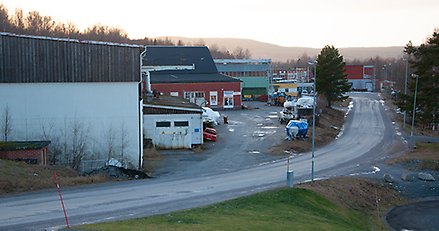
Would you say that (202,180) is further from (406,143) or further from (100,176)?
(406,143)

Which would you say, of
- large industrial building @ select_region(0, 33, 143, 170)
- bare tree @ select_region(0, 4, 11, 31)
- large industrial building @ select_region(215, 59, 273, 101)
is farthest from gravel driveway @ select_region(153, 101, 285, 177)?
bare tree @ select_region(0, 4, 11, 31)

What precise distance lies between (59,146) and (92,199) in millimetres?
10049

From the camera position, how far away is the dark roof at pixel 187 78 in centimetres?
6950

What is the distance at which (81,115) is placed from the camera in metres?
30.7

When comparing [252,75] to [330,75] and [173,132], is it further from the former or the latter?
[173,132]

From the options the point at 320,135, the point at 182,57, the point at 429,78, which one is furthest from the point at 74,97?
the point at 182,57

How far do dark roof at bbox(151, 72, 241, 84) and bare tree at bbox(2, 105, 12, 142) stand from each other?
128ft

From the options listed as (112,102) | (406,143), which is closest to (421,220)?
(112,102)

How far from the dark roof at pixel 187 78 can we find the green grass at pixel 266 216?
46437mm

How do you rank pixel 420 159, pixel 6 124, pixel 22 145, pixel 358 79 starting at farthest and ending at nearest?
pixel 358 79
pixel 420 159
pixel 6 124
pixel 22 145

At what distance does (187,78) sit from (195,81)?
2.43 metres

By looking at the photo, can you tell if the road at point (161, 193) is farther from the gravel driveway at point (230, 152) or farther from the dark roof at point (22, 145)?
the dark roof at point (22, 145)

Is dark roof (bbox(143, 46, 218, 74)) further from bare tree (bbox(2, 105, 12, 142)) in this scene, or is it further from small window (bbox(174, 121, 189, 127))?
bare tree (bbox(2, 105, 12, 142))

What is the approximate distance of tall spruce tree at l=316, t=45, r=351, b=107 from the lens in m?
70.1
